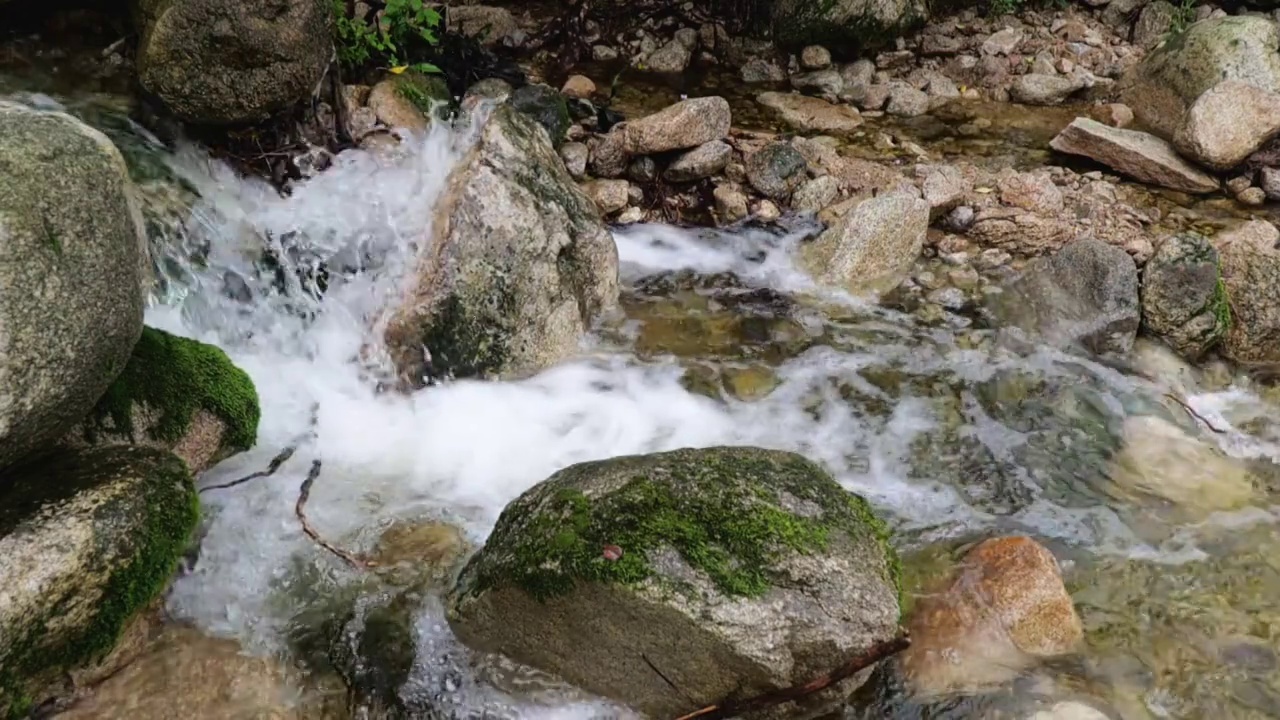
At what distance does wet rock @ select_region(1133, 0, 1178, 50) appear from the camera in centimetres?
963

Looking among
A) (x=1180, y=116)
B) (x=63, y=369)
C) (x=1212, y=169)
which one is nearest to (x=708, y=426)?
(x=63, y=369)

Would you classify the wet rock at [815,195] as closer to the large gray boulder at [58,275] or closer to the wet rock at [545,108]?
the wet rock at [545,108]

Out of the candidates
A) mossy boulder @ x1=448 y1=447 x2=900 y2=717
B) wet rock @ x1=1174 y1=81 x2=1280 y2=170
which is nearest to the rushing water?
mossy boulder @ x1=448 y1=447 x2=900 y2=717

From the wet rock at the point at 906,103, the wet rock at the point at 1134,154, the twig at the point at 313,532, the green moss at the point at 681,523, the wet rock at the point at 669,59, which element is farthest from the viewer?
the wet rock at the point at 669,59

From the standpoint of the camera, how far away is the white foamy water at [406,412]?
167 inches

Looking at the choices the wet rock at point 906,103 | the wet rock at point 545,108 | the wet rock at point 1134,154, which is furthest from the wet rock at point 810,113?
the wet rock at point 545,108

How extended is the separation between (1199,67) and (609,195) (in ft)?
18.9

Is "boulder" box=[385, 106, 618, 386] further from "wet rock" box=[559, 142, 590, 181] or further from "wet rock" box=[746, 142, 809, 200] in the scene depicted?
"wet rock" box=[746, 142, 809, 200]

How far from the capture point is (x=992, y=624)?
3.74m

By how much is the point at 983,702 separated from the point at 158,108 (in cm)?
554

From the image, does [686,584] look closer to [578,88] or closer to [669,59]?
A: [578,88]

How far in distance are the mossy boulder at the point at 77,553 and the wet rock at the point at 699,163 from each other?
4504mm

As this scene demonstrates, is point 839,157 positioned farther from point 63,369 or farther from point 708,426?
point 63,369

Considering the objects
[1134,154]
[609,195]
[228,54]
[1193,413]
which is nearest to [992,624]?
[1193,413]
